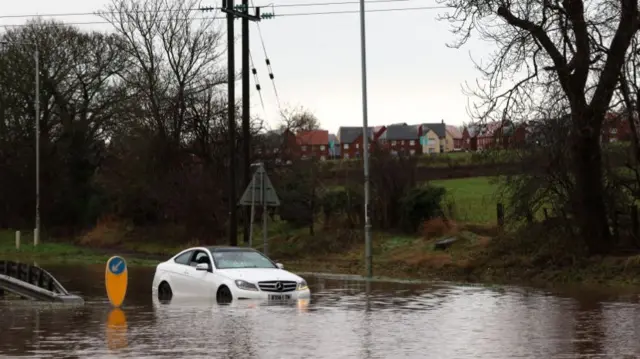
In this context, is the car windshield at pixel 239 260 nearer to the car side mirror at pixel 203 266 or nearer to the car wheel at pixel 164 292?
the car side mirror at pixel 203 266

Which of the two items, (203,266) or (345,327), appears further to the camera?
(203,266)

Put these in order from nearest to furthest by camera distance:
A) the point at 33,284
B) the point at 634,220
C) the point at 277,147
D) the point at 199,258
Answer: the point at 199,258 < the point at 33,284 < the point at 634,220 < the point at 277,147

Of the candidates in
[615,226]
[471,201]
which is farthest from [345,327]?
[471,201]

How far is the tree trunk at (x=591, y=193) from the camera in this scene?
2575 centimetres

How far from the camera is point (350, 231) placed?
Answer: 3731 cm

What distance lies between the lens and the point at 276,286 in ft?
62.1

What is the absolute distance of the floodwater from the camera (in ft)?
38.6

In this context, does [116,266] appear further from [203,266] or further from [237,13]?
[237,13]

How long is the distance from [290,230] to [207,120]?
9642 millimetres

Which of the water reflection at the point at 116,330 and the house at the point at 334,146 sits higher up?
the house at the point at 334,146

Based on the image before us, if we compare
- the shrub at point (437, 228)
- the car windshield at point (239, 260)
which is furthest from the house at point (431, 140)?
the car windshield at point (239, 260)

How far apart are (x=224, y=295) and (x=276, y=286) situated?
1.14m

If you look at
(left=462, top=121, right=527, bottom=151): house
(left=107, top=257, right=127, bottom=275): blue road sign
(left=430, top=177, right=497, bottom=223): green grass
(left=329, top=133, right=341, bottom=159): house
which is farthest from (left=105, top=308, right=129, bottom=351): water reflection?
(left=329, top=133, right=341, bottom=159): house

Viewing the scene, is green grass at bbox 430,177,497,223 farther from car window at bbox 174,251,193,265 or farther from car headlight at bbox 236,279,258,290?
car headlight at bbox 236,279,258,290
